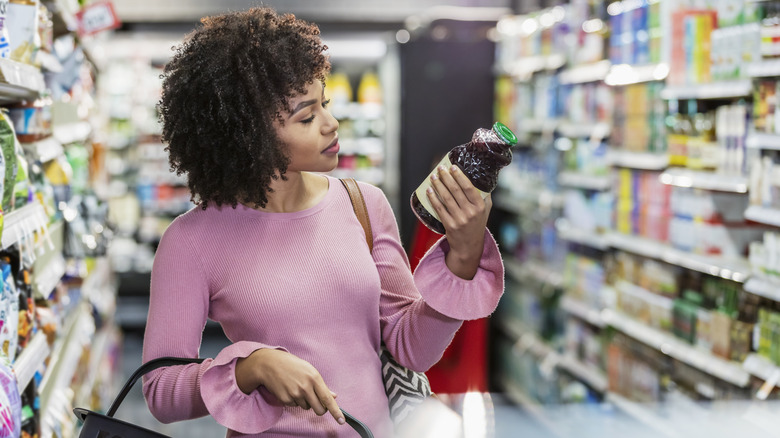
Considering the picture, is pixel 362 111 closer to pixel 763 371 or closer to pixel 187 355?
pixel 763 371

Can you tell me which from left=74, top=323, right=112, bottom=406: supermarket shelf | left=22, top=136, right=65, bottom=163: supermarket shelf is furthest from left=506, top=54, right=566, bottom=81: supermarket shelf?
left=22, top=136, right=65, bottom=163: supermarket shelf

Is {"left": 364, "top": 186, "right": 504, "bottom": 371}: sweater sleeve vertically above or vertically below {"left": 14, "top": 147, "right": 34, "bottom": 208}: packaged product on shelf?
below

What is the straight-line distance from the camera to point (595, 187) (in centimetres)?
516

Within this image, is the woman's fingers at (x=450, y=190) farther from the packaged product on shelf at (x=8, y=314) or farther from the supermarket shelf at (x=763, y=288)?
the supermarket shelf at (x=763, y=288)

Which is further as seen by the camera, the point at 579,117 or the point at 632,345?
the point at 579,117

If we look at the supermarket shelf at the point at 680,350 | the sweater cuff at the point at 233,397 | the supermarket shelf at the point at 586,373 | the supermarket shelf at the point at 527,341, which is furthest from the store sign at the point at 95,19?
the supermarket shelf at the point at 527,341

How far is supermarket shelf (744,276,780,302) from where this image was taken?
3261 millimetres

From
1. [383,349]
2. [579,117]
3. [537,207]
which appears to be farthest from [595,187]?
[383,349]

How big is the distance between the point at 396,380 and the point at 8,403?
680 mm

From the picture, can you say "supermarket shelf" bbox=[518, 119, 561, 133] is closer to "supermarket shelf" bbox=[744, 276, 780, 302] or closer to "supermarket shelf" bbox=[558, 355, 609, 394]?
"supermarket shelf" bbox=[558, 355, 609, 394]

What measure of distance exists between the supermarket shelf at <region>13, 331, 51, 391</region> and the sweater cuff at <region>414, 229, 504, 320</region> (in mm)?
945

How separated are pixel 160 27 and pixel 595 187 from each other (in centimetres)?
445

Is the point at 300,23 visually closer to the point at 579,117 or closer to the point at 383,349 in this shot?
the point at 383,349

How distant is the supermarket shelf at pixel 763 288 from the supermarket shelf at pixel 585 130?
1.67m
